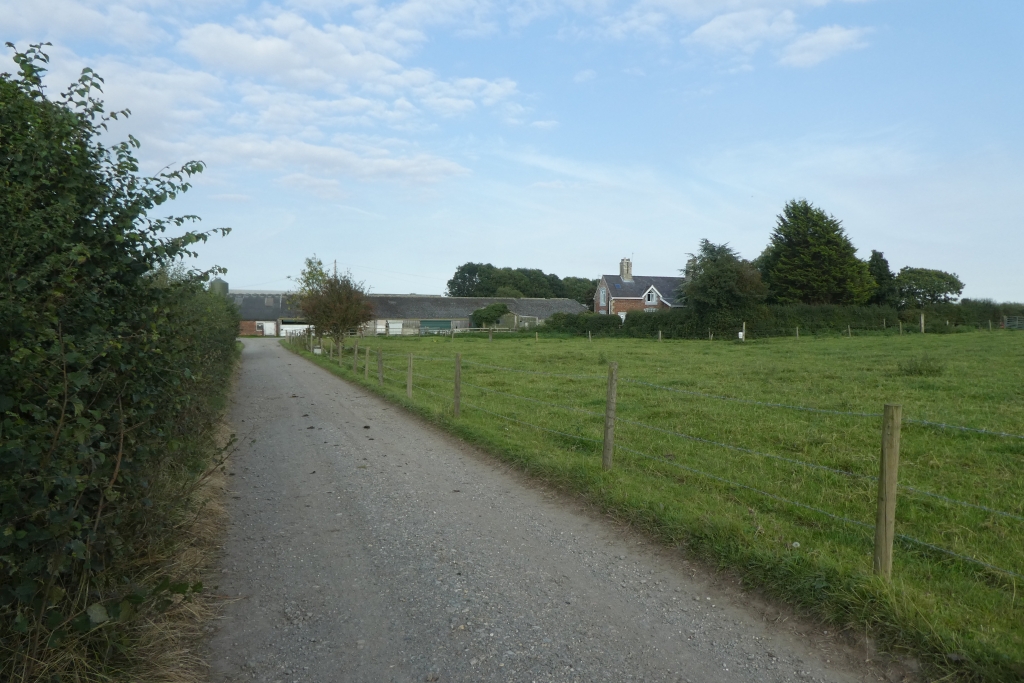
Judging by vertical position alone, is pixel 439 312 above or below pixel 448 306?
below

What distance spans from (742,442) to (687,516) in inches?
152

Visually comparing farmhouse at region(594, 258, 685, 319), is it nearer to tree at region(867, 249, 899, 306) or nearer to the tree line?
the tree line

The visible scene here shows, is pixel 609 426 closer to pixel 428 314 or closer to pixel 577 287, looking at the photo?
pixel 428 314

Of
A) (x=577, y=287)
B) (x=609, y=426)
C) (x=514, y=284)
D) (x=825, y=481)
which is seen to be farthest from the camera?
(x=577, y=287)

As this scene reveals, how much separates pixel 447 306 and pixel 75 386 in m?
82.1

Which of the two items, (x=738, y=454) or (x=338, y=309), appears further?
(x=338, y=309)

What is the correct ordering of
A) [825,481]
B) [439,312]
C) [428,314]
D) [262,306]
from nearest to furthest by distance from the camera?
[825,481], [428,314], [439,312], [262,306]

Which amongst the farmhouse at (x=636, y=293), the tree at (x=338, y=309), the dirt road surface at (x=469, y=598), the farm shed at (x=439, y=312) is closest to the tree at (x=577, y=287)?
the farm shed at (x=439, y=312)

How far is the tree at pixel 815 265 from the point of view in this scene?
54531mm

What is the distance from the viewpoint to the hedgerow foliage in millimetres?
2998

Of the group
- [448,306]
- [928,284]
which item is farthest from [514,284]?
[928,284]

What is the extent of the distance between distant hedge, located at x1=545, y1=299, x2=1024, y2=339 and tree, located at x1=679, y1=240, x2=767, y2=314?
2.14ft

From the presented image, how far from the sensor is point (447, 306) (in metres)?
85.1

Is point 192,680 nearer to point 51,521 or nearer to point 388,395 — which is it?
point 51,521
